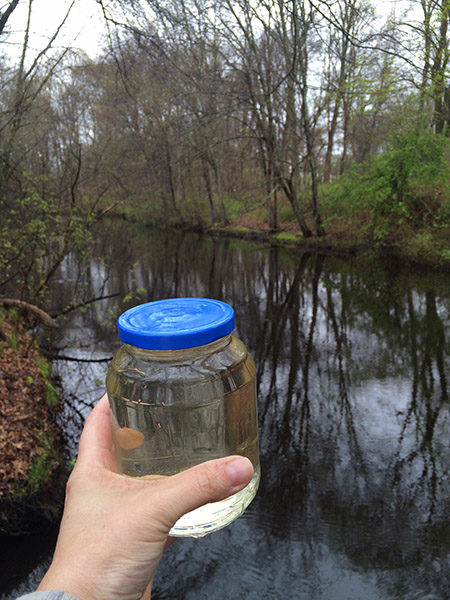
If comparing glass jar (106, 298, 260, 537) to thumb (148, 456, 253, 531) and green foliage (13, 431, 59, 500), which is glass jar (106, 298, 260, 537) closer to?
thumb (148, 456, 253, 531)

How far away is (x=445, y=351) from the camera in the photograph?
853 centimetres

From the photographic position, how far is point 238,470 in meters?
1.29

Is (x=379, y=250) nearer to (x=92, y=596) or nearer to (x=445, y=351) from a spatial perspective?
(x=445, y=351)

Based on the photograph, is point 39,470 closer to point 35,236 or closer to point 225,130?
point 35,236

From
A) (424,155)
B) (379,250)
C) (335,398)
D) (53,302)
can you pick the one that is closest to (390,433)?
(335,398)

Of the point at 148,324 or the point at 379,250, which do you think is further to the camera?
the point at 379,250

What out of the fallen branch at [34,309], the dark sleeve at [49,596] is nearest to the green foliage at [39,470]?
the fallen branch at [34,309]

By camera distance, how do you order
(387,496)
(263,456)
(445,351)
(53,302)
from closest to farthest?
1. (387,496)
2. (263,456)
3. (445,351)
4. (53,302)

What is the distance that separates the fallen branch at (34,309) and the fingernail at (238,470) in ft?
21.6

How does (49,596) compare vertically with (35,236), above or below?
below

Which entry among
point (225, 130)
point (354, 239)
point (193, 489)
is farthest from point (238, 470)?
point (225, 130)

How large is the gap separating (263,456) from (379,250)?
12490 millimetres

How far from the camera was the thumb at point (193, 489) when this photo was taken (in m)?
1.22

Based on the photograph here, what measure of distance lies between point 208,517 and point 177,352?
0.63m
